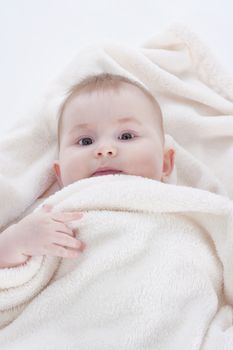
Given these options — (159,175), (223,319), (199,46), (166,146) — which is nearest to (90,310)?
(223,319)

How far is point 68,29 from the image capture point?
2.12 metres

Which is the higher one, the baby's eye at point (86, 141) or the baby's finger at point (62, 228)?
the baby's eye at point (86, 141)

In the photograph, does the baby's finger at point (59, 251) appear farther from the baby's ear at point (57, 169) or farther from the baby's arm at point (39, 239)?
the baby's ear at point (57, 169)

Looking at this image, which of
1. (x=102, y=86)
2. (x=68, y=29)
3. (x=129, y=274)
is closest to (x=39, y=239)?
(x=129, y=274)

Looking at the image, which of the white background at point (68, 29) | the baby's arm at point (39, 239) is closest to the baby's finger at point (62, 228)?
the baby's arm at point (39, 239)

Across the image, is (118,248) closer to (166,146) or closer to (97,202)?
(97,202)

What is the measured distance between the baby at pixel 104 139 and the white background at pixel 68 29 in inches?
Answer: 20.3

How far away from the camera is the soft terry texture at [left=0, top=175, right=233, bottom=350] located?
1.13 meters

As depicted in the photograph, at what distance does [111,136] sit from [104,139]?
0.02 metres

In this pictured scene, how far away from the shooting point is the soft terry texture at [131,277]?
1.13m

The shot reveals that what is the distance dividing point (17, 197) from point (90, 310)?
1.25ft

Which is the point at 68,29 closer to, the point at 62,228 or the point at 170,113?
the point at 170,113

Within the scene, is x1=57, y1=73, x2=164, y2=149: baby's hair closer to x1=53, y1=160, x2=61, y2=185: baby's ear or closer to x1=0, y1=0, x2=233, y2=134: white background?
x1=53, y1=160, x2=61, y2=185: baby's ear

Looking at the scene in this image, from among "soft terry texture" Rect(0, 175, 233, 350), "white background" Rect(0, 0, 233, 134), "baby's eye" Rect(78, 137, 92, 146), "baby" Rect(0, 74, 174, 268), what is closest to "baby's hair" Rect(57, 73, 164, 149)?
"baby" Rect(0, 74, 174, 268)
